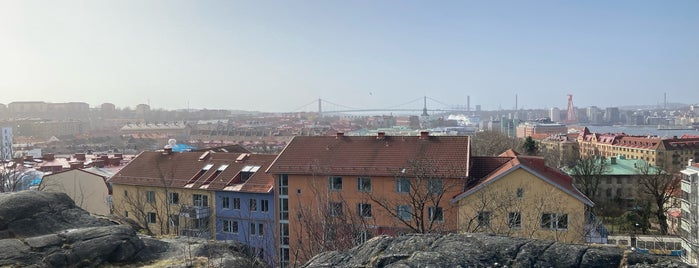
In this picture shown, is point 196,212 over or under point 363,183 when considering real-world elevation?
under

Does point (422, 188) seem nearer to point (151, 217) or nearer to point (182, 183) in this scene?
point (182, 183)

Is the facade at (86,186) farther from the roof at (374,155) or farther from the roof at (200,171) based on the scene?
the roof at (374,155)

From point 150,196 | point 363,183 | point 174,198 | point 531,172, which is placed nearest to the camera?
point 531,172

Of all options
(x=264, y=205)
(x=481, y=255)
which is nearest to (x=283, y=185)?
(x=264, y=205)

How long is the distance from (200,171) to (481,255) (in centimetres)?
1973

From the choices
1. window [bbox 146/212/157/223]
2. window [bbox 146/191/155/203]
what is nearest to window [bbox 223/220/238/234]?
window [bbox 146/212/157/223]

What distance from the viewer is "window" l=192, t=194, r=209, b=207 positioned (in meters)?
22.0

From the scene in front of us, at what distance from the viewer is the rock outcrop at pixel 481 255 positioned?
461cm

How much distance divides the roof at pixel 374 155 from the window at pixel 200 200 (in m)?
3.64


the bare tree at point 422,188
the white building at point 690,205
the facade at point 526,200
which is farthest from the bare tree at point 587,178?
the bare tree at point 422,188

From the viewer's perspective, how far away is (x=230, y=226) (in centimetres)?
2145

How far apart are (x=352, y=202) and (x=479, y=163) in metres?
4.86

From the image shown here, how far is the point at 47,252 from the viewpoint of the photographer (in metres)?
8.23

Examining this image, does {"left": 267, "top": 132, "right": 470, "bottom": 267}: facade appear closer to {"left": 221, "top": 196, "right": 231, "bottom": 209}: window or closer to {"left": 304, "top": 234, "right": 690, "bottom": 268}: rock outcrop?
{"left": 221, "top": 196, "right": 231, "bottom": 209}: window
